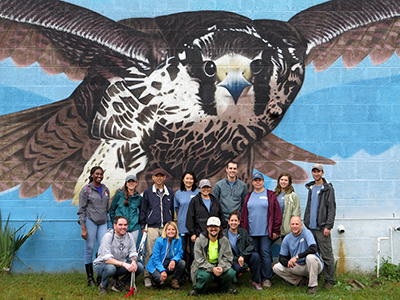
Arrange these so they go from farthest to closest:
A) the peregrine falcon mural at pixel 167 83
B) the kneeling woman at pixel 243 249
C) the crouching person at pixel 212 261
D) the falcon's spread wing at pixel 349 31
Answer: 1. the falcon's spread wing at pixel 349 31
2. the peregrine falcon mural at pixel 167 83
3. the kneeling woman at pixel 243 249
4. the crouching person at pixel 212 261

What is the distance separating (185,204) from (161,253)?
80 cm

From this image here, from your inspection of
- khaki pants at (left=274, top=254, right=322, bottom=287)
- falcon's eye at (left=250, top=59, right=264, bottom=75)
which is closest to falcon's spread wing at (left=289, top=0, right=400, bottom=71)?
falcon's eye at (left=250, top=59, right=264, bottom=75)

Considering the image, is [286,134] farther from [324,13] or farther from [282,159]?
[324,13]

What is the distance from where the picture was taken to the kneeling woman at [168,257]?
5.55m

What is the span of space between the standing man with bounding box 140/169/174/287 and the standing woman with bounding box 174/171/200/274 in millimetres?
139

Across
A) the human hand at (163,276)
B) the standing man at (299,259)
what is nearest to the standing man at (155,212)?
the human hand at (163,276)

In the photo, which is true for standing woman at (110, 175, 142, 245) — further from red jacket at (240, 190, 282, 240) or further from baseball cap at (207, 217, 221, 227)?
red jacket at (240, 190, 282, 240)

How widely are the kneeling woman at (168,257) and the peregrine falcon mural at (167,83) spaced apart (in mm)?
1401

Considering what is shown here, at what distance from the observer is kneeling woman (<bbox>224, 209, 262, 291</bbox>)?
5.63 meters

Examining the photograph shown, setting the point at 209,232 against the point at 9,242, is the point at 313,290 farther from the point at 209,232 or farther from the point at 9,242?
the point at 9,242

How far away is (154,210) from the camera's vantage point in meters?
5.89

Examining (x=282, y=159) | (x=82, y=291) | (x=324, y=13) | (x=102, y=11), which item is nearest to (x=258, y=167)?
(x=282, y=159)

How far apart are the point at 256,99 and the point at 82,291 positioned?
160 inches

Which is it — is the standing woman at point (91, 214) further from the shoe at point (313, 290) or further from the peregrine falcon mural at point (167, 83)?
the shoe at point (313, 290)
